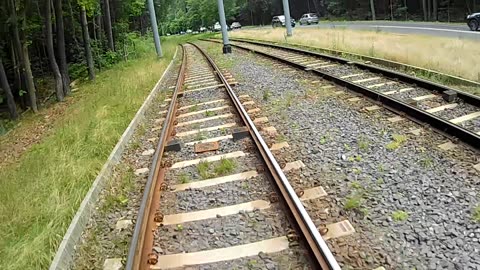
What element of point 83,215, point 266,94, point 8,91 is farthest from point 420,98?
point 8,91

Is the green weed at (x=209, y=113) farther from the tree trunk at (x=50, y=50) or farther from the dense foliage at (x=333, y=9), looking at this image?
the dense foliage at (x=333, y=9)

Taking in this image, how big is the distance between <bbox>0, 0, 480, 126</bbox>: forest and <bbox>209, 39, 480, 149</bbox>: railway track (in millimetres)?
12330

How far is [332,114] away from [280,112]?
42.4 inches

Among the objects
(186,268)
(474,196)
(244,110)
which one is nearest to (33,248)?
(186,268)

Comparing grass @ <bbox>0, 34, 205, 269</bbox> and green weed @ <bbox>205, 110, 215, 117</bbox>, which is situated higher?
green weed @ <bbox>205, 110, 215, 117</bbox>

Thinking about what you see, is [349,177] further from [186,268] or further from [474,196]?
[186,268]

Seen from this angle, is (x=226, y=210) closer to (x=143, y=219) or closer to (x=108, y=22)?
(x=143, y=219)

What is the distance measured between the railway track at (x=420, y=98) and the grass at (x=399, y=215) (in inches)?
78.3

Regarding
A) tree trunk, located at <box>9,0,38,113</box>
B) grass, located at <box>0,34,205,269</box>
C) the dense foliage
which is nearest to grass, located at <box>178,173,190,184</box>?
grass, located at <box>0,34,205,269</box>

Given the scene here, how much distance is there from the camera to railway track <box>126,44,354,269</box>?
12.7ft

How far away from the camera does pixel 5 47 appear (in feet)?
82.1

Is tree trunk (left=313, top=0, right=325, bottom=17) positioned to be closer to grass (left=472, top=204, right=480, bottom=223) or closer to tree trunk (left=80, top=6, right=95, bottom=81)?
tree trunk (left=80, top=6, right=95, bottom=81)

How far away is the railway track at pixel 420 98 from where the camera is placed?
6354 mm

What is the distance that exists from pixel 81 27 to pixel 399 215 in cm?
2470
